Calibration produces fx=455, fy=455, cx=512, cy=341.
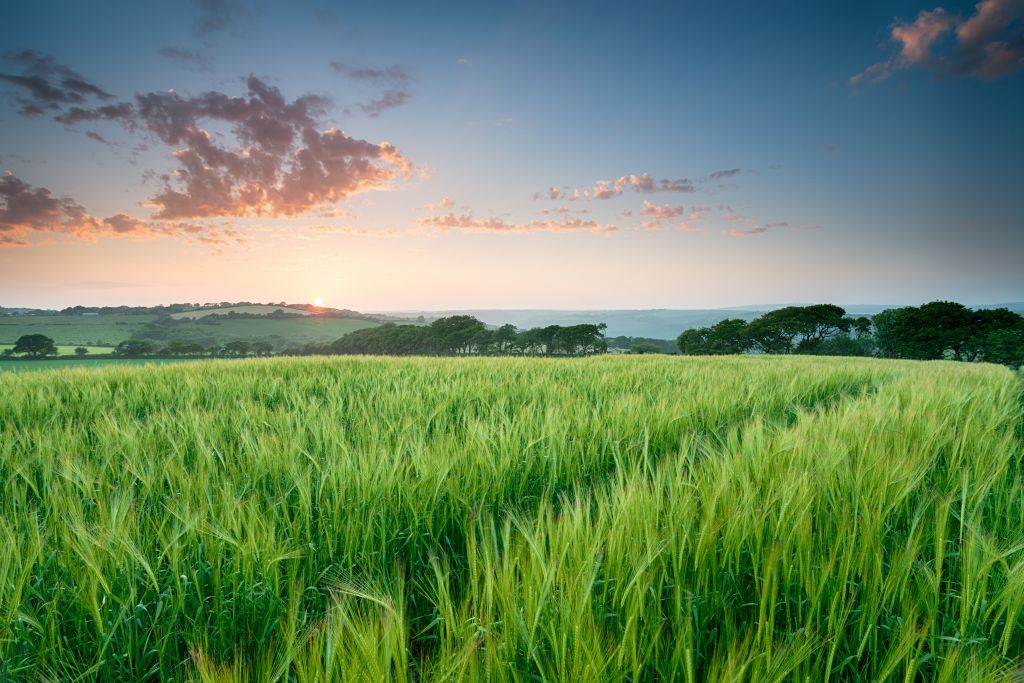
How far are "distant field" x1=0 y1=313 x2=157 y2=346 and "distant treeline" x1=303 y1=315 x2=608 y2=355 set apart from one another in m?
25.0

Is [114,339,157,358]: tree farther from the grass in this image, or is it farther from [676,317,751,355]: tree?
[676,317,751,355]: tree

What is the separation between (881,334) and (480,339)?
5033 centimetres

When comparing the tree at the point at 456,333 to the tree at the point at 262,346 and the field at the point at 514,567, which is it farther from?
the field at the point at 514,567

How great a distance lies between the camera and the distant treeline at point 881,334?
46031mm

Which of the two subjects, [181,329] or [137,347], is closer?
[137,347]

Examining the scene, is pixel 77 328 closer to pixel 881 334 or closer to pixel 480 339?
pixel 480 339

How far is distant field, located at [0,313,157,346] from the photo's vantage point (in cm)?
5728

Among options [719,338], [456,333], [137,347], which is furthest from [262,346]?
[719,338]

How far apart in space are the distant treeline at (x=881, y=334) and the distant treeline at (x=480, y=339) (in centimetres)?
1312

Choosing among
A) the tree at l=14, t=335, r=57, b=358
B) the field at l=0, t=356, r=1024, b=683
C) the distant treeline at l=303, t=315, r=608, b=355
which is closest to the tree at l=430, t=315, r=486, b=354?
the distant treeline at l=303, t=315, r=608, b=355

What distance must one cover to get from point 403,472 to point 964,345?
215ft

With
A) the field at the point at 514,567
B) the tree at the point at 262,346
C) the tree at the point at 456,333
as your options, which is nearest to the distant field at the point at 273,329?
the tree at the point at 262,346

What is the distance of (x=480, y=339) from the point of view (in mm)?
68875

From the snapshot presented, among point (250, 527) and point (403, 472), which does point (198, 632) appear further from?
point (403, 472)
